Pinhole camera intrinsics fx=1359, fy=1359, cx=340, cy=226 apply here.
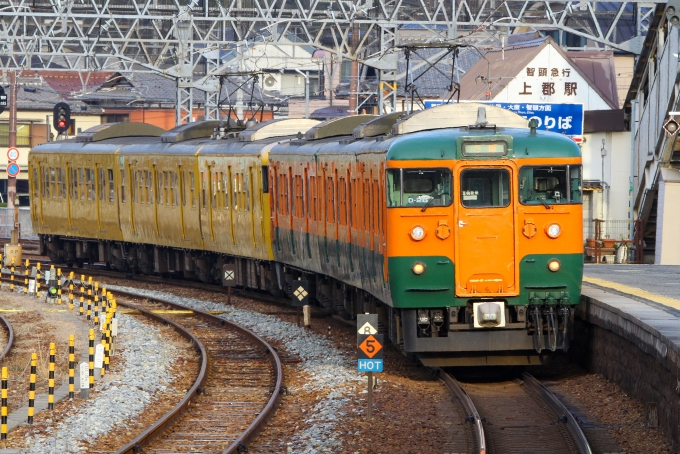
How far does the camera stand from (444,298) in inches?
527

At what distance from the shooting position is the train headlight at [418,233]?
13398 millimetres

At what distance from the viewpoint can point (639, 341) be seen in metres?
11.9

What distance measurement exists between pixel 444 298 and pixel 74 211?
1804cm

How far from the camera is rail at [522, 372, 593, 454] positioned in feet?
34.0

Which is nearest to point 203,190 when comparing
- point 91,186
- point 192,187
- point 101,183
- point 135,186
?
point 192,187

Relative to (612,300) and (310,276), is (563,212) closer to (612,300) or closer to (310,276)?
(612,300)

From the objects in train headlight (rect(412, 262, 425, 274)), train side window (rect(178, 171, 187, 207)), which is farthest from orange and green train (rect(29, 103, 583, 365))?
train side window (rect(178, 171, 187, 207))

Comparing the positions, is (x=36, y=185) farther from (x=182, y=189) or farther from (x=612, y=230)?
(x=612, y=230)

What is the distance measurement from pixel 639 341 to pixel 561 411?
3.02 ft

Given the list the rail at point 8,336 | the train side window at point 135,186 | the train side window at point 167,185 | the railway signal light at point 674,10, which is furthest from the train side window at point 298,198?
the train side window at point 135,186

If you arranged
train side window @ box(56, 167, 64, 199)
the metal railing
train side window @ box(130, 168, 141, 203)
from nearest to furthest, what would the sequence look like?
train side window @ box(130, 168, 141, 203)
train side window @ box(56, 167, 64, 199)
the metal railing

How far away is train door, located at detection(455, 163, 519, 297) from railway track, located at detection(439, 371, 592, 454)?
0.99m

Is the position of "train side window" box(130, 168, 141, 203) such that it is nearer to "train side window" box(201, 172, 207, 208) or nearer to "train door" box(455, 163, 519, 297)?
"train side window" box(201, 172, 207, 208)

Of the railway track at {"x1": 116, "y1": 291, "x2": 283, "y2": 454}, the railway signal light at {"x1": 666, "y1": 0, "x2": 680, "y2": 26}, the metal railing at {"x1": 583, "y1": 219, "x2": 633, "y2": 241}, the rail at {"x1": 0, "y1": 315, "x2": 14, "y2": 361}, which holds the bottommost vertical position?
the railway track at {"x1": 116, "y1": 291, "x2": 283, "y2": 454}
